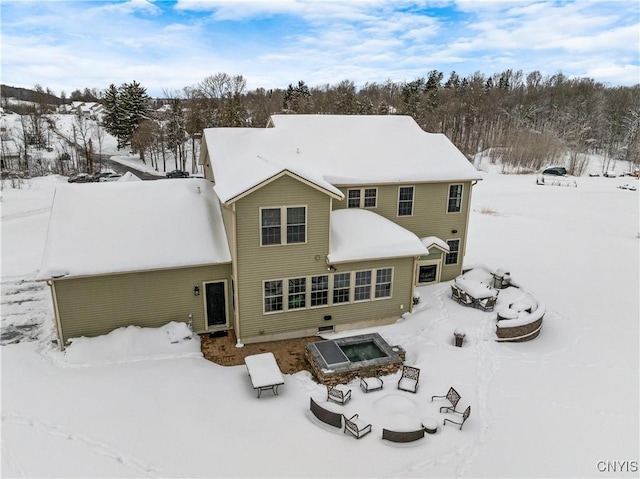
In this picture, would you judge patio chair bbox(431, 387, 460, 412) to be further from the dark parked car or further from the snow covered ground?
the dark parked car

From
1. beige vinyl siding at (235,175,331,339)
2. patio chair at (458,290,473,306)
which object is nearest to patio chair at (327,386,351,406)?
beige vinyl siding at (235,175,331,339)

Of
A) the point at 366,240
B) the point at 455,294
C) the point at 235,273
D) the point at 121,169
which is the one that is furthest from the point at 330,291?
the point at 121,169

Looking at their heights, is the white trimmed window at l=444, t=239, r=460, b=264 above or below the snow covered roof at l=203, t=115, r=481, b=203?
below

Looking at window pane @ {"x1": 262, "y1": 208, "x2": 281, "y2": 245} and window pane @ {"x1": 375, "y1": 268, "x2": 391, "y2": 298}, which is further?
window pane @ {"x1": 375, "y1": 268, "x2": 391, "y2": 298}

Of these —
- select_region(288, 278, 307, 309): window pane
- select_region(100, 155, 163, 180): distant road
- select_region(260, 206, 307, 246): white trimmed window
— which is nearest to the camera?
select_region(260, 206, 307, 246): white trimmed window

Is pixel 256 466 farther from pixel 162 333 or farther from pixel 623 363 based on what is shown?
pixel 623 363

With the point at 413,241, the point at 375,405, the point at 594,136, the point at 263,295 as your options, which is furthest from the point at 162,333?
the point at 594,136

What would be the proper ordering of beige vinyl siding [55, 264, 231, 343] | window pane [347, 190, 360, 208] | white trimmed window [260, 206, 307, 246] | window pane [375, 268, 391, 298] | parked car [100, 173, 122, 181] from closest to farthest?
beige vinyl siding [55, 264, 231, 343]
white trimmed window [260, 206, 307, 246]
window pane [375, 268, 391, 298]
window pane [347, 190, 360, 208]
parked car [100, 173, 122, 181]

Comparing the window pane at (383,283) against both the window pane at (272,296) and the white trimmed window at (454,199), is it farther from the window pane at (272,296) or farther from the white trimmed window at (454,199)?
the white trimmed window at (454,199)

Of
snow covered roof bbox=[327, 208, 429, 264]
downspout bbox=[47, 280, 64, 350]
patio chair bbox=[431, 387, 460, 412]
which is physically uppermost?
snow covered roof bbox=[327, 208, 429, 264]
